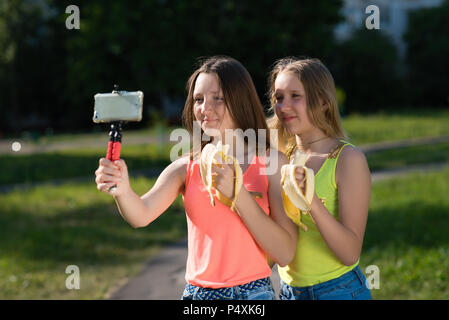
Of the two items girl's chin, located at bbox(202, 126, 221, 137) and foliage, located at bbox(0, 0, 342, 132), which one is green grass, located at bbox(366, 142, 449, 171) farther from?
girl's chin, located at bbox(202, 126, 221, 137)

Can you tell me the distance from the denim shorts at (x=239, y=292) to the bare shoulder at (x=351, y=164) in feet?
1.67

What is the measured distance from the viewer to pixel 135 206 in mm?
2057

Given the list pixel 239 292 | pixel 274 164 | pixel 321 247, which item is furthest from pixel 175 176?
pixel 321 247

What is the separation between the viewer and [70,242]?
7.19m

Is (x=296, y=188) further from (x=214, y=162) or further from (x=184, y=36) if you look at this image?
(x=184, y=36)

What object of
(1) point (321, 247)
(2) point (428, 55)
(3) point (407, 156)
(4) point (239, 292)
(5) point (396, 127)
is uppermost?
(2) point (428, 55)

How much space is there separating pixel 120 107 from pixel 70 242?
574 cm

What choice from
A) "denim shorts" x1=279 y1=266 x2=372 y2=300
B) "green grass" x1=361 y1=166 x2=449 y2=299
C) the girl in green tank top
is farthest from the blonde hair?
"green grass" x1=361 y1=166 x2=449 y2=299

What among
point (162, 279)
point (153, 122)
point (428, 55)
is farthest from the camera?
point (428, 55)

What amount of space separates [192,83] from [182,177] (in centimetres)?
38

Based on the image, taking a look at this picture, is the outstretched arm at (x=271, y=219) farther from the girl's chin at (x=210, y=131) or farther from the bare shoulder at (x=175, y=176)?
the bare shoulder at (x=175, y=176)

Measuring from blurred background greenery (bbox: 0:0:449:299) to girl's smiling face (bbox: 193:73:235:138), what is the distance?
869 mm

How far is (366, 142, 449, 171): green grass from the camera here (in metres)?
13.9
